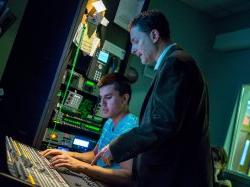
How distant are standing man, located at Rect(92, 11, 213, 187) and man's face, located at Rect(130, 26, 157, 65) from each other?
20cm

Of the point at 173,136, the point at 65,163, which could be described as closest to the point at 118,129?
the point at 65,163

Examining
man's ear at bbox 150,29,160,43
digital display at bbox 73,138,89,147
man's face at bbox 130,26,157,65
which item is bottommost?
digital display at bbox 73,138,89,147

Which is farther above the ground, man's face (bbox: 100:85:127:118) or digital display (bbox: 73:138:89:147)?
man's face (bbox: 100:85:127:118)

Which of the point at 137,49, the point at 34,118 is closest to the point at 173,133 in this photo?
the point at 137,49

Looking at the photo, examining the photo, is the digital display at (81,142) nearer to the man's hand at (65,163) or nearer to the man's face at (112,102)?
the man's face at (112,102)

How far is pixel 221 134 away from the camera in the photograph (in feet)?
14.0

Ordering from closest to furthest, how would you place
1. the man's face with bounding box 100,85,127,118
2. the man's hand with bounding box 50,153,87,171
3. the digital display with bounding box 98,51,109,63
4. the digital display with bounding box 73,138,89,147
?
the man's hand with bounding box 50,153,87,171, the man's face with bounding box 100,85,127,118, the digital display with bounding box 73,138,89,147, the digital display with bounding box 98,51,109,63

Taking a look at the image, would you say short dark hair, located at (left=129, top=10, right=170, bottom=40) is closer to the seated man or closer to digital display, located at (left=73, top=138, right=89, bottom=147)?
the seated man

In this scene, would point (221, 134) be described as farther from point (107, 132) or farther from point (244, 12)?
point (107, 132)

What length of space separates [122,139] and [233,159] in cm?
312

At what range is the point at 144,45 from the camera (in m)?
1.59

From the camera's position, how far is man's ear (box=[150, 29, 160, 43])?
5.12 feet

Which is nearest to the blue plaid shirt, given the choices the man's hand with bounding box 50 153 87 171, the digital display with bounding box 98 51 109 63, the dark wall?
the man's hand with bounding box 50 153 87 171

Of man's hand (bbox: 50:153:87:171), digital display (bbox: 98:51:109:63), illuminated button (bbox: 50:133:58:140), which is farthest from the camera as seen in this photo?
digital display (bbox: 98:51:109:63)
